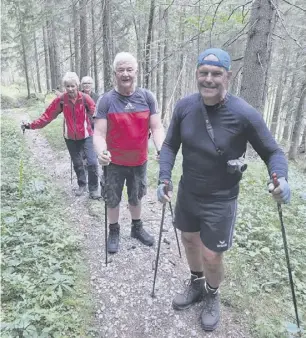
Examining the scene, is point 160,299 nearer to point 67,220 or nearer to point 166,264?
point 166,264

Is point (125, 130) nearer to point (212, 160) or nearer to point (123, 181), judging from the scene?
point (123, 181)

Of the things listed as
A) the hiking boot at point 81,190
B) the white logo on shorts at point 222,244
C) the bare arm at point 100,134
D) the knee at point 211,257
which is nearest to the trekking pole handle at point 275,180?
the white logo on shorts at point 222,244

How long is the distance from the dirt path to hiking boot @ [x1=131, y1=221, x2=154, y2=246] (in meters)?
0.10

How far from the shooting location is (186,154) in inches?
131

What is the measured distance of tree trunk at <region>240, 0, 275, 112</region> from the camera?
23.1 ft

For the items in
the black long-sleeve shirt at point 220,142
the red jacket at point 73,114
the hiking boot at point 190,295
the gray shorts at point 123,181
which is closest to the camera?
the black long-sleeve shirt at point 220,142

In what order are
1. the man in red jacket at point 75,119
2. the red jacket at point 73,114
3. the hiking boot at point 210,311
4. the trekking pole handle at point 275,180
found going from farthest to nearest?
1. the red jacket at point 73,114
2. the man in red jacket at point 75,119
3. the hiking boot at point 210,311
4. the trekking pole handle at point 275,180

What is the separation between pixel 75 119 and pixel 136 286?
154 inches

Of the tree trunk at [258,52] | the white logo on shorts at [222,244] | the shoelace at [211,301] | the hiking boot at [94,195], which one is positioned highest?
the tree trunk at [258,52]

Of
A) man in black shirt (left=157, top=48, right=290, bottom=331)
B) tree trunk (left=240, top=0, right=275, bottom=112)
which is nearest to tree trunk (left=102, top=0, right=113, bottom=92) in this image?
tree trunk (left=240, top=0, right=275, bottom=112)

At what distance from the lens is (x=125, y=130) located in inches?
176

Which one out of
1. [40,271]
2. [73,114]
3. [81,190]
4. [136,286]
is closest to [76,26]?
[73,114]

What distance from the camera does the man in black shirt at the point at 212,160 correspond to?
9.69 feet

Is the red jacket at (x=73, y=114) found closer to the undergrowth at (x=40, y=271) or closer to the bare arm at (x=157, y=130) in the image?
the undergrowth at (x=40, y=271)
